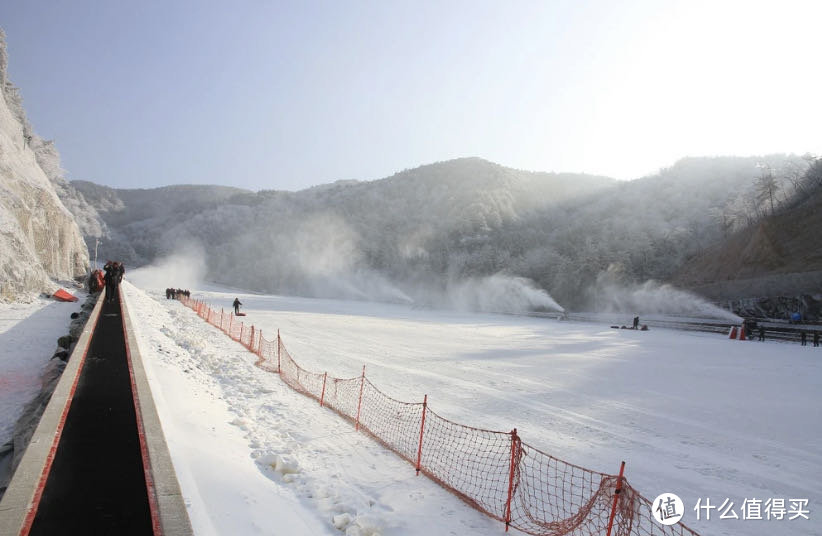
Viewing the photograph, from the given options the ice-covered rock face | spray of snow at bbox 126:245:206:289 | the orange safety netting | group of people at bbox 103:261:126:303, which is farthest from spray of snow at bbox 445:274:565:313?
spray of snow at bbox 126:245:206:289

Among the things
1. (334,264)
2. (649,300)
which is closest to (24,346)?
(649,300)

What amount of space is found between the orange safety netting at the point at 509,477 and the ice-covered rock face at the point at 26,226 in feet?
79.9

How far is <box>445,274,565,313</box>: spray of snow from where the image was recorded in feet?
166

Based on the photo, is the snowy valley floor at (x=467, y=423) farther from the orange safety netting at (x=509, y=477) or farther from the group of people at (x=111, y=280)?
the group of people at (x=111, y=280)

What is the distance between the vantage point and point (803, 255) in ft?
116

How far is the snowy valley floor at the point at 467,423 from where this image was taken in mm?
5234

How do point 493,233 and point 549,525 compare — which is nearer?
point 549,525

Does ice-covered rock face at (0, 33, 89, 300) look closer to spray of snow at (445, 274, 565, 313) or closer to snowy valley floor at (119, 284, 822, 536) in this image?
snowy valley floor at (119, 284, 822, 536)

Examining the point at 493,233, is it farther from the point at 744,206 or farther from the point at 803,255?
the point at 803,255

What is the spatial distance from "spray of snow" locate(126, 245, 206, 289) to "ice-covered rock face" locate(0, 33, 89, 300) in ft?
72.4

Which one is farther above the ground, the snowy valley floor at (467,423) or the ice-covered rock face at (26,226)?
the ice-covered rock face at (26,226)

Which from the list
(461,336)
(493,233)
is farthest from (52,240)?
(493,233)

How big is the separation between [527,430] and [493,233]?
233ft

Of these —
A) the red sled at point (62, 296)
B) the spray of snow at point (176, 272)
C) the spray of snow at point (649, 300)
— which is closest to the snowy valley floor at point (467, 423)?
the red sled at point (62, 296)
